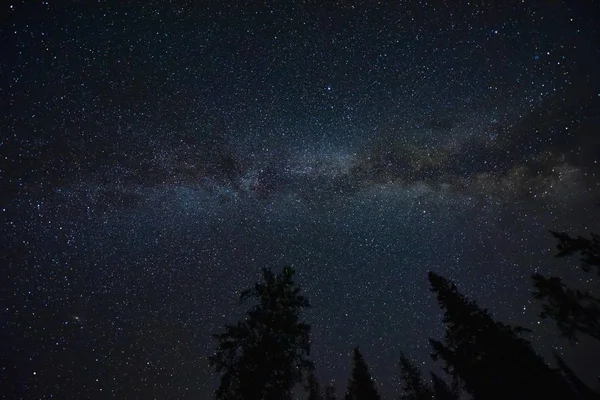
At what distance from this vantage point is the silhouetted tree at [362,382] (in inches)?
924

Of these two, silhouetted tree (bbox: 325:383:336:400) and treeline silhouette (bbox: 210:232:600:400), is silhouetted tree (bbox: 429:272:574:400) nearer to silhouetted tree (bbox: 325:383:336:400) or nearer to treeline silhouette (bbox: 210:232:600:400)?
treeline silhouette (bbox: 210:232:600:400)

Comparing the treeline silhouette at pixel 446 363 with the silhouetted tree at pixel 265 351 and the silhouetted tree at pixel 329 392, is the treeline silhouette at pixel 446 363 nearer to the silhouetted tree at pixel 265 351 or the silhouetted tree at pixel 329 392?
the silhouetted tree at pixel 265 351

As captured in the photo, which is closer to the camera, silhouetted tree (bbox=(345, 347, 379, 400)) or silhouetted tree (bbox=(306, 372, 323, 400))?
silhouetted tree (bbox=(345, 347, 379, 400))

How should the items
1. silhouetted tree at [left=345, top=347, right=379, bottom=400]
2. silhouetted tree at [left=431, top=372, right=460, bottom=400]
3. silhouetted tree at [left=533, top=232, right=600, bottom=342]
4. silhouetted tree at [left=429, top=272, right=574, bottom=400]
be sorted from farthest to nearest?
silhouetted tree at [left=431, top=372, right=460, bottom=400] < silhouetted tree at [left=345, top=347, right=379, bottom=400] < silhouetted tree at [left=429, top=272, right=574, bottom=400] < silhouetted tree at [left=533, top=232, right=600, bottom=342]

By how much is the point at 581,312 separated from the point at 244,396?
13358 millimetres

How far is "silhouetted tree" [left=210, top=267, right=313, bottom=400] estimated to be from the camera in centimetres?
1445

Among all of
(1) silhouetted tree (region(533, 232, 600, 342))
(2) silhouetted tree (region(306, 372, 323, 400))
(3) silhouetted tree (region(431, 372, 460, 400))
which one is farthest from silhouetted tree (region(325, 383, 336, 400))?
(1) silhouetted tree (region(533, 232, 600, 342))

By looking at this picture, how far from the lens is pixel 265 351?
14.6m

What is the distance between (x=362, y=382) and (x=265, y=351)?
1356 cm

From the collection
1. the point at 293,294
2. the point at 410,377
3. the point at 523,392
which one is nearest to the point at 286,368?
the point at 293,294

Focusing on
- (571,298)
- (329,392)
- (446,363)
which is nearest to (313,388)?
(329,392)

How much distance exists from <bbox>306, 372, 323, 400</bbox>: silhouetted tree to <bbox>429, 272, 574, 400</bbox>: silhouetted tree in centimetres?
2193

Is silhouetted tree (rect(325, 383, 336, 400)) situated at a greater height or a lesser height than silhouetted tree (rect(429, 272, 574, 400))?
greater

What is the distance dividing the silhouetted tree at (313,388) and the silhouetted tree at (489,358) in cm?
2193
